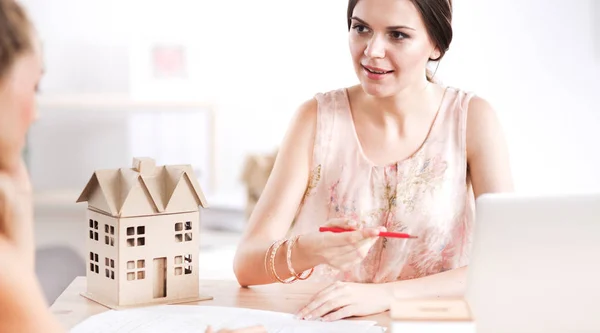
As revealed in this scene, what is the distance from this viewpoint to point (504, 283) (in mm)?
1085

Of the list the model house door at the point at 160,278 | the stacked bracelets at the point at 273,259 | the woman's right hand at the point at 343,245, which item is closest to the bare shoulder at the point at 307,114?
the stacked bracelets at the point at 273,259

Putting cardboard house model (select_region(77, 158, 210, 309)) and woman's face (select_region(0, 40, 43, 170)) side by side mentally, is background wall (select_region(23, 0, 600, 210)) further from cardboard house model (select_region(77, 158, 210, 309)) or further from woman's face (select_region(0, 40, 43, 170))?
woman's face (select_region(0, 40, 43, 170))

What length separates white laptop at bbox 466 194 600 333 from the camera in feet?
3.48

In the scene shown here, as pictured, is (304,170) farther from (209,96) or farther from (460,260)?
(209,96)

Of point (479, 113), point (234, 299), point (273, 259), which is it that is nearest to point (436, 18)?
point (479, 113)

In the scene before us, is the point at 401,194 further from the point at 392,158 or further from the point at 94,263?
the point at 94,263

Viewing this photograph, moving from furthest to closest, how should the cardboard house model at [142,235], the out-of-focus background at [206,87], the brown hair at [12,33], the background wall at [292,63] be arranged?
the out-of-focus background at [206,87] < the background wall at [292,63] < the cardboard house model at [142,235] < the brown hair at [12,33]

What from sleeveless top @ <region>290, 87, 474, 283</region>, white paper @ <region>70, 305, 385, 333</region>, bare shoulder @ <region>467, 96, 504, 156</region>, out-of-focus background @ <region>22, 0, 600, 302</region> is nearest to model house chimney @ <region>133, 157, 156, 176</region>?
white paper @ <region>70, 305, 385, 333</region>

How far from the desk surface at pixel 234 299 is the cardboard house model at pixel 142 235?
0.09 ft

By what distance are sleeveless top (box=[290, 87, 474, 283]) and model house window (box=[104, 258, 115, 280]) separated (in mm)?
542

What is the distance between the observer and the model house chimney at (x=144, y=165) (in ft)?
4.68

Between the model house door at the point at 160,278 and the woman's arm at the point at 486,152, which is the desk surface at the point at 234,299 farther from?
the woman's arm at the point at 486,152

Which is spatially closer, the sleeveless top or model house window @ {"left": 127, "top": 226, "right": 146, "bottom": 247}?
model house window @ {"left": 127, "top": 226, "right": 146, "bottom": 247}

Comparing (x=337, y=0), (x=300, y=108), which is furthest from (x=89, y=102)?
(x=300, y=108)
